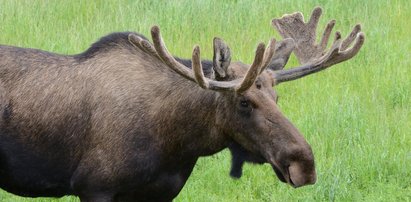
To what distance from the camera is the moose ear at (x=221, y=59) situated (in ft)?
19.9

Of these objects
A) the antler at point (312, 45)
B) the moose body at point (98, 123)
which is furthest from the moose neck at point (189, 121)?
the antler at point (312, 45)

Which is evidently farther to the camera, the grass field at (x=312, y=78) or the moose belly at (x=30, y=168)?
the grass field at (x=312, y=78)

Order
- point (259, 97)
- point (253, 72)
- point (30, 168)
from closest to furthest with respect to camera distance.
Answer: point (253, 72)
point (259, 97)
point (30, 168)

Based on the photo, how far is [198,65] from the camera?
5980mm

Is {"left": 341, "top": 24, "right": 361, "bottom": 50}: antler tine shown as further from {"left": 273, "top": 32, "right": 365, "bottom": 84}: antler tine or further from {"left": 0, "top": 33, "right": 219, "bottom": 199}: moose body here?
{"left": 0, "top": 33, "right": 219, "bottom": 199}: moose body

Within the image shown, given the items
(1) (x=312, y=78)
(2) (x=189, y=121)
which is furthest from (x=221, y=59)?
(1) (x=312, y=78)

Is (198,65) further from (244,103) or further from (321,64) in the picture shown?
(321,64)

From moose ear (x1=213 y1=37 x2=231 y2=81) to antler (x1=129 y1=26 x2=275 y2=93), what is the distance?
0.26 feet

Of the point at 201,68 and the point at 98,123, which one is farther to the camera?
the point at 98,123

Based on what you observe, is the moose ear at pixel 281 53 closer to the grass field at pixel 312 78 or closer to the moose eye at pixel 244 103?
the moose eye at pixel 244 103

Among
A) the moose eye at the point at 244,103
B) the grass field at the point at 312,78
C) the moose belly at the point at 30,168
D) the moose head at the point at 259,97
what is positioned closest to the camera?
the moose head at the point at 259,97

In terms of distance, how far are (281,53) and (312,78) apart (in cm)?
288

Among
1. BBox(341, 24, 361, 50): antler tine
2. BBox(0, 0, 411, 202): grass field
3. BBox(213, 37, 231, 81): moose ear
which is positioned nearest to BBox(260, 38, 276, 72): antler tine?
BBox(213, 37, 231, 81): moose ear

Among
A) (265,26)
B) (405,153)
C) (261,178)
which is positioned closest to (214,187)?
(261,178)
